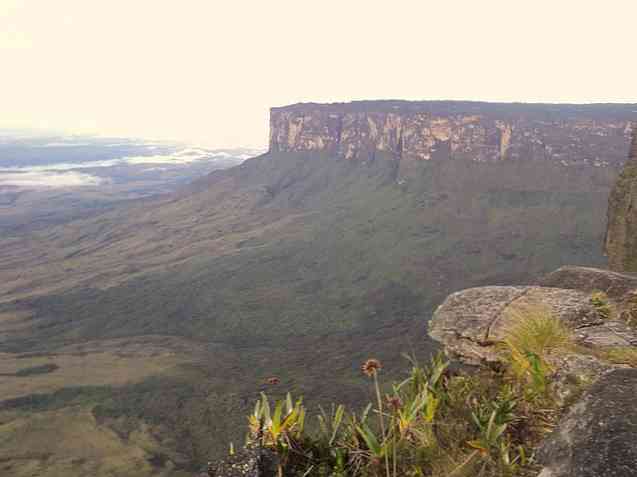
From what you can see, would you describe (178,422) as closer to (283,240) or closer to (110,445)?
(110,445)

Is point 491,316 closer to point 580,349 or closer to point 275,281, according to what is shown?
point 580,349

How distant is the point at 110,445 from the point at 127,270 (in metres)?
40.2

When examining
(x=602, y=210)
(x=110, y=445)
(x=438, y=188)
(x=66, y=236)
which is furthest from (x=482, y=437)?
(x=66, y=236)

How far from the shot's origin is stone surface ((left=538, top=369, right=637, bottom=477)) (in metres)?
3.09

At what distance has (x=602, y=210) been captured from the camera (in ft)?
174

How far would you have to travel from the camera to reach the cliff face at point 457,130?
57281mm

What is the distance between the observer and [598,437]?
10.9 ft

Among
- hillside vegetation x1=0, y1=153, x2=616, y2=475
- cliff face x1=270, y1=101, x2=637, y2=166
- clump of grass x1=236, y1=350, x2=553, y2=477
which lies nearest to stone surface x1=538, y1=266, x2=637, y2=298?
clump of grass x1=236, y1=350, x2=553, y2=477

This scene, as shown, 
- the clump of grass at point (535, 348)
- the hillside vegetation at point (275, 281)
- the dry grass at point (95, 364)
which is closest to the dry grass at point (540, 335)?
the clump of grass at point (535, 348)

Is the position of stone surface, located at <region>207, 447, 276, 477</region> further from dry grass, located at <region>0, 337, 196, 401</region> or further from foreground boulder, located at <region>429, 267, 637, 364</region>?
dry grass, located at <region>0, 337, 196, 401</region>

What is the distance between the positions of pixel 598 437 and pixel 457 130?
2701 inches

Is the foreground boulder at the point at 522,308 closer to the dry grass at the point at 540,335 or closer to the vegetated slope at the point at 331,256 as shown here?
the dry grass at the point at 540,335

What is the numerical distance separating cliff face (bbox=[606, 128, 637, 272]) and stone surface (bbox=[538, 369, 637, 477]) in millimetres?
12691

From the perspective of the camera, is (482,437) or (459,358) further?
(459,358)
